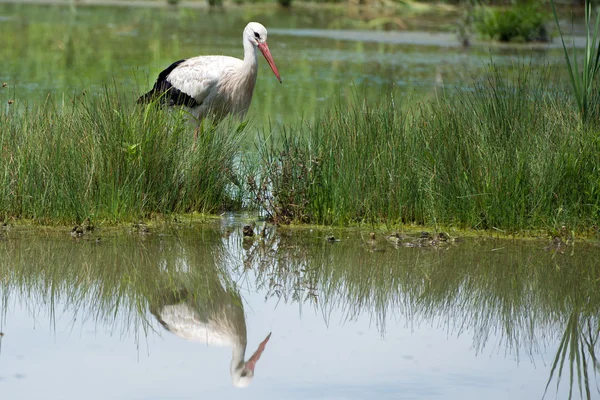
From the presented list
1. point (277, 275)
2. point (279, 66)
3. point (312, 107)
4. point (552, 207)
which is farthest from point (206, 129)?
point (279, 66)

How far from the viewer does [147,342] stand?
456 cm

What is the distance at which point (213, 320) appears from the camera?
16.2 feet

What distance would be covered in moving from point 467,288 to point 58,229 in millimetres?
2690

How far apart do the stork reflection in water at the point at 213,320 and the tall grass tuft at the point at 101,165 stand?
1548 mm

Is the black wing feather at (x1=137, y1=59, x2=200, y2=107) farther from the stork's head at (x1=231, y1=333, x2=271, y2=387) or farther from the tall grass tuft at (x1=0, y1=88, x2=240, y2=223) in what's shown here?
the stork's head at (x1=231, y1=333, x2=271, y2=387)

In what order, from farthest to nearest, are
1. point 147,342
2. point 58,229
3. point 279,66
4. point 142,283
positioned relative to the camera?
point 279,66
point 58,229
point 142,283
point 147,342

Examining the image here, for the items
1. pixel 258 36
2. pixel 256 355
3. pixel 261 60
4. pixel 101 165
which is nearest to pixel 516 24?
pixel 261 60

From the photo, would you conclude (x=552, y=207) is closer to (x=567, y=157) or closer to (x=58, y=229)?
(x=567, y=157)

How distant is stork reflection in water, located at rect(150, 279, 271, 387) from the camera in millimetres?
4383

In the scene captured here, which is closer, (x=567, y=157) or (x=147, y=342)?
(x=147, y=342)

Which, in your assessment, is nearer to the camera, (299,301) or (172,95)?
(299,301)

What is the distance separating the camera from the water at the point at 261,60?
13.8 metres

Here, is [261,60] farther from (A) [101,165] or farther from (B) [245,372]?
(B) [245,372]

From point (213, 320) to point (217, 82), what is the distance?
13.1 feet
